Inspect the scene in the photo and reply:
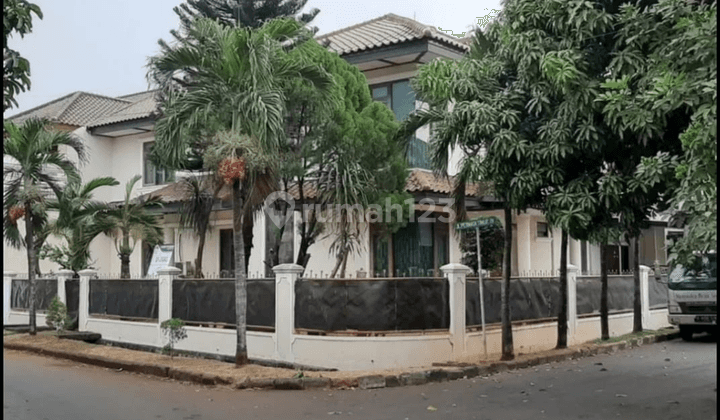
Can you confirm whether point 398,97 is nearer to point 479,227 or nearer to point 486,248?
point 486,248

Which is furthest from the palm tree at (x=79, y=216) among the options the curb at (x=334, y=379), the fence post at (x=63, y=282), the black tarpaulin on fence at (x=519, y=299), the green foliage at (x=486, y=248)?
the black tarpaulin on fence at (x=519, y=299)

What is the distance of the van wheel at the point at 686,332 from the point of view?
62.9 ft

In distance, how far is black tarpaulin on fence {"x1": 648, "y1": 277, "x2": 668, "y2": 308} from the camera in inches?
870

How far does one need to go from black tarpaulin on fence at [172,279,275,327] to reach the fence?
0.02 m

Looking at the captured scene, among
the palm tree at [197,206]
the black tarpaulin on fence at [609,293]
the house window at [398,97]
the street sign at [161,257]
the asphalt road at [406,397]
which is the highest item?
the house window at [398,97]

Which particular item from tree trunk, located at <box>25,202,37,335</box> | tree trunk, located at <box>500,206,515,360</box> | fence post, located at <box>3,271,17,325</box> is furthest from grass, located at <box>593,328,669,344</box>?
fence post, located at <box>3,271,17,325</box>

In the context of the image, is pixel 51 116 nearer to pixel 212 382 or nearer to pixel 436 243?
pixel 436 243

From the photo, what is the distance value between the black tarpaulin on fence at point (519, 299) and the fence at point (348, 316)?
2cm

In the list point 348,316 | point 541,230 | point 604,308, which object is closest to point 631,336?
Result: point 604,308

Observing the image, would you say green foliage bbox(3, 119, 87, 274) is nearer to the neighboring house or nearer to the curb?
the neighboring house

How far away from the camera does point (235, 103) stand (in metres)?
12.9

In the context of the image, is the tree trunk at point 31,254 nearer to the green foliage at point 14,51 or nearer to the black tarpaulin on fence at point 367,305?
the black tarpaulin on fence at point 367,305

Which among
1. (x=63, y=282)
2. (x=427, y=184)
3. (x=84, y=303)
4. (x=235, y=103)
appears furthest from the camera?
(x=63, y=282)

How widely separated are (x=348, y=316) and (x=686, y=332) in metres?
10.1
